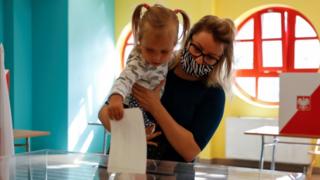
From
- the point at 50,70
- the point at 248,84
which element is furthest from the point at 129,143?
the point at 248,84

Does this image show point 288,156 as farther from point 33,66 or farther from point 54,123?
point 33,66

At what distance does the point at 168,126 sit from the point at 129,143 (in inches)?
8.9

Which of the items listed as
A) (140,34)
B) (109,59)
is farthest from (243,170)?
(109,59)

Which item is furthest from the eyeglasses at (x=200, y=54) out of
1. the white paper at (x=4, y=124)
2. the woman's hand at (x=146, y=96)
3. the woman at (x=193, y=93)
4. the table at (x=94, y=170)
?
the white paper at (x=4, y=124)

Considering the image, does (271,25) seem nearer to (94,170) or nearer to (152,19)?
(152,19)

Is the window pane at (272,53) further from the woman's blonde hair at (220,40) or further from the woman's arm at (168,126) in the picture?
the woman's arm at (168,126)

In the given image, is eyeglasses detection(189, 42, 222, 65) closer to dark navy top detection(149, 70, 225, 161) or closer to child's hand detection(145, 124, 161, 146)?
dark navy top detection(149, 70, 225, 161)

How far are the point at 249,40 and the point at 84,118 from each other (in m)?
2.59

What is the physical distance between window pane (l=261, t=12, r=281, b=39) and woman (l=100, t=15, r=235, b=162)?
5169 mm

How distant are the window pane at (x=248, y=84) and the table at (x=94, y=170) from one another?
5.40 m

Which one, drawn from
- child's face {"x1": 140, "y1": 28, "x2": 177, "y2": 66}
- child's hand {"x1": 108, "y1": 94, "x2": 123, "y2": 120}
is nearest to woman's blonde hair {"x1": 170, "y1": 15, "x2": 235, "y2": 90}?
child's face {"x1": 140, "y1": 28, "x2": 177, "y2": 66}

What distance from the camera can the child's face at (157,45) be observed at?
1188mm

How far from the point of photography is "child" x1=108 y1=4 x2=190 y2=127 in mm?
1188

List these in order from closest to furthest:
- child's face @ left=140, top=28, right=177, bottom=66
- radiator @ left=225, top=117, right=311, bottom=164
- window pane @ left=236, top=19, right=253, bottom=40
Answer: child's face @ left=140, top=28, right=177, bottom=66
radiator @ left=225, top=117, right=311, bottom=164
window pane @ left=236, top=19, right=253, bottom=40
